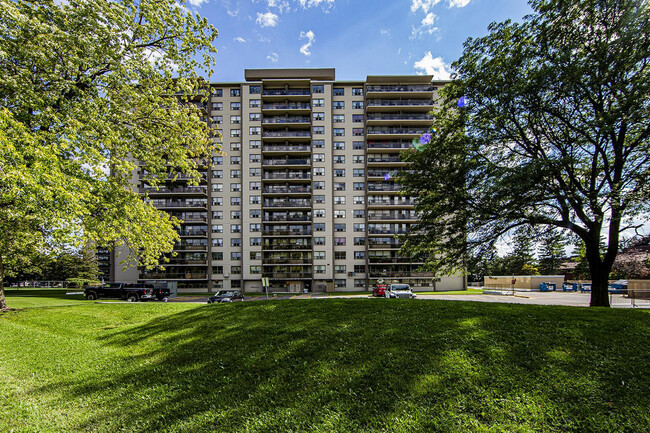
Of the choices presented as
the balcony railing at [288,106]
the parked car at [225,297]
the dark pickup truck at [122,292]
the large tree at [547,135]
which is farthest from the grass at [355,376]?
the balcony railing at [288,106]

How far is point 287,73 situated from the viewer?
49.3m

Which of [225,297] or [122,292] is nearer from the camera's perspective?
[225,297]

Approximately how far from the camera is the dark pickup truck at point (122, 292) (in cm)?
2872

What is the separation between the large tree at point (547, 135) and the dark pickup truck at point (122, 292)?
26.7 metres

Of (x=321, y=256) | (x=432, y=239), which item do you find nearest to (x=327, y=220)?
(x=321, y=256)

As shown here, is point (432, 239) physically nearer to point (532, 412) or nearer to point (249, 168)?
point (532, 412)

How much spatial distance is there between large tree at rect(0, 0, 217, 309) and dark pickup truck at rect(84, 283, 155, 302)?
18.8 m

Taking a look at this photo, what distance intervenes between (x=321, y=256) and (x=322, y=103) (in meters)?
24.9

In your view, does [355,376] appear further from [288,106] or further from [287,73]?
[287,73]

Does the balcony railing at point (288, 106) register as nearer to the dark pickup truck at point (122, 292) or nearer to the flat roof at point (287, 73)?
the flat roof at point (287, 73)

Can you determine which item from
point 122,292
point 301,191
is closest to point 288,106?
point 301,191

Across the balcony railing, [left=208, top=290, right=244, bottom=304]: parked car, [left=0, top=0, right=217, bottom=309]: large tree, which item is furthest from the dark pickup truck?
the balcony railing

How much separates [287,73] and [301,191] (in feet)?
67.9

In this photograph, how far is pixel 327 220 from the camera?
46.0 meters
